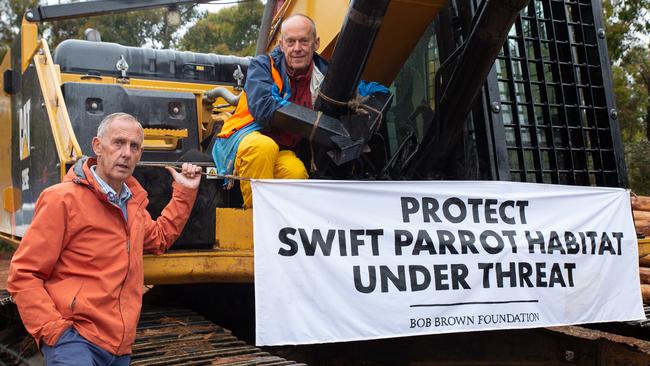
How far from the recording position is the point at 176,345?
373 centimetres

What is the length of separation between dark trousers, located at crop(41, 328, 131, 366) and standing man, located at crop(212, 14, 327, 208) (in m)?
1.40

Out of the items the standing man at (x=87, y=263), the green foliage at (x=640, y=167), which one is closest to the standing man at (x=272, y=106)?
the standing man at (x=87, y=263)

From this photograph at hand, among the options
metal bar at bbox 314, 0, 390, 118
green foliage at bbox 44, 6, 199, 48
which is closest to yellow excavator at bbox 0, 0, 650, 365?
metal bar at bbox 314, 0, 390, 118

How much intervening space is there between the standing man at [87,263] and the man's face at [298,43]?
1.32 metres

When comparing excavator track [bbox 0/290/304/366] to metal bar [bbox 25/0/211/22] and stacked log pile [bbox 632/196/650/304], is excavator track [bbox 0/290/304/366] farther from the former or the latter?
stacked log pile [bbox 632/196/650/304]

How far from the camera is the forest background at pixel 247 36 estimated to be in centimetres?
1580

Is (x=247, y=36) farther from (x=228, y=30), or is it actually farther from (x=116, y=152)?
(x=116, y=152)

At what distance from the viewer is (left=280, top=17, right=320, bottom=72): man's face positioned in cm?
438

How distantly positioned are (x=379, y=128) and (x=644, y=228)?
9.09 ft

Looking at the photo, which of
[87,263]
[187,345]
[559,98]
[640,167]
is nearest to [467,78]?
[559,98]

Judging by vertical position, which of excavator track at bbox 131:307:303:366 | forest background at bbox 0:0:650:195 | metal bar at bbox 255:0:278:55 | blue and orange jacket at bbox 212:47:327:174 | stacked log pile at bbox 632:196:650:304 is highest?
forest background at bbox 0:0:650:195

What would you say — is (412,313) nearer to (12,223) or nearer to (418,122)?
(418,122)

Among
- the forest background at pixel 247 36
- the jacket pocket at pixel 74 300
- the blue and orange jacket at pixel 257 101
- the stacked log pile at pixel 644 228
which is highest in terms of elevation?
the forest background at pixel 247 36

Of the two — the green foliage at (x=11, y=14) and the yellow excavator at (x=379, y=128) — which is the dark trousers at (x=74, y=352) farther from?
the green foliage at (x=11, y=14)
